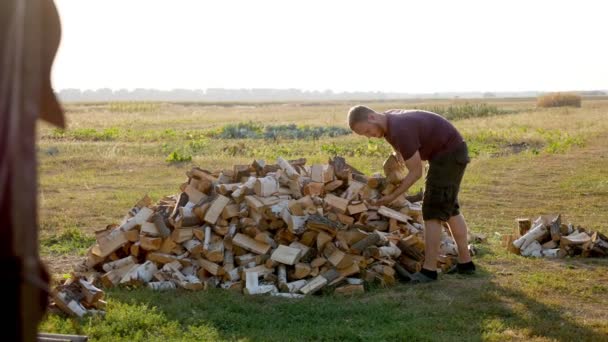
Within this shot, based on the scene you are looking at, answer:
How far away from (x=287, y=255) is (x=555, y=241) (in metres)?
3.48

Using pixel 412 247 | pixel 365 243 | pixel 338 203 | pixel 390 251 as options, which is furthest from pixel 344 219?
pixel 412 247

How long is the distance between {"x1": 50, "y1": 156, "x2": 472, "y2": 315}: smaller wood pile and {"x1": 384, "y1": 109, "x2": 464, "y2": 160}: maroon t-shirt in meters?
0.78

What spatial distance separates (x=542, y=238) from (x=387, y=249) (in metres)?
2.39

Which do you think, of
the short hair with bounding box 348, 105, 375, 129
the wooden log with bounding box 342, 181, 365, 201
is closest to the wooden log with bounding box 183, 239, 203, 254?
the wooden log with bounding box 342, 181, 365, 201

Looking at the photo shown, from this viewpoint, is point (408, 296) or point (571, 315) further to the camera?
point (408, 296)

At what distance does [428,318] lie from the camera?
621 centimetres

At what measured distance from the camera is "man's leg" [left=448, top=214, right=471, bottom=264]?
7.58 m

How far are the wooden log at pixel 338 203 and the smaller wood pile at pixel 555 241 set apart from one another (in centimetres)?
238

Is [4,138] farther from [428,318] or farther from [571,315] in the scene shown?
[571,315]

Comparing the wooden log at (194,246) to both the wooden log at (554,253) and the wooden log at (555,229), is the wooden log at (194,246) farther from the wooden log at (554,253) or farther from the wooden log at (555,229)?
the wooden log at (555,229)

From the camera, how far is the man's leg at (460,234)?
24.9 feet

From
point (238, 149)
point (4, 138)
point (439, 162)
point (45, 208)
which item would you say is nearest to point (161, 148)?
point (238, 149)

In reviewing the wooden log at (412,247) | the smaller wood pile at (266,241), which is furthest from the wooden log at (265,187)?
the wooden log at (412,247)

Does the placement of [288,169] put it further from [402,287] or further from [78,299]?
[78,299]
